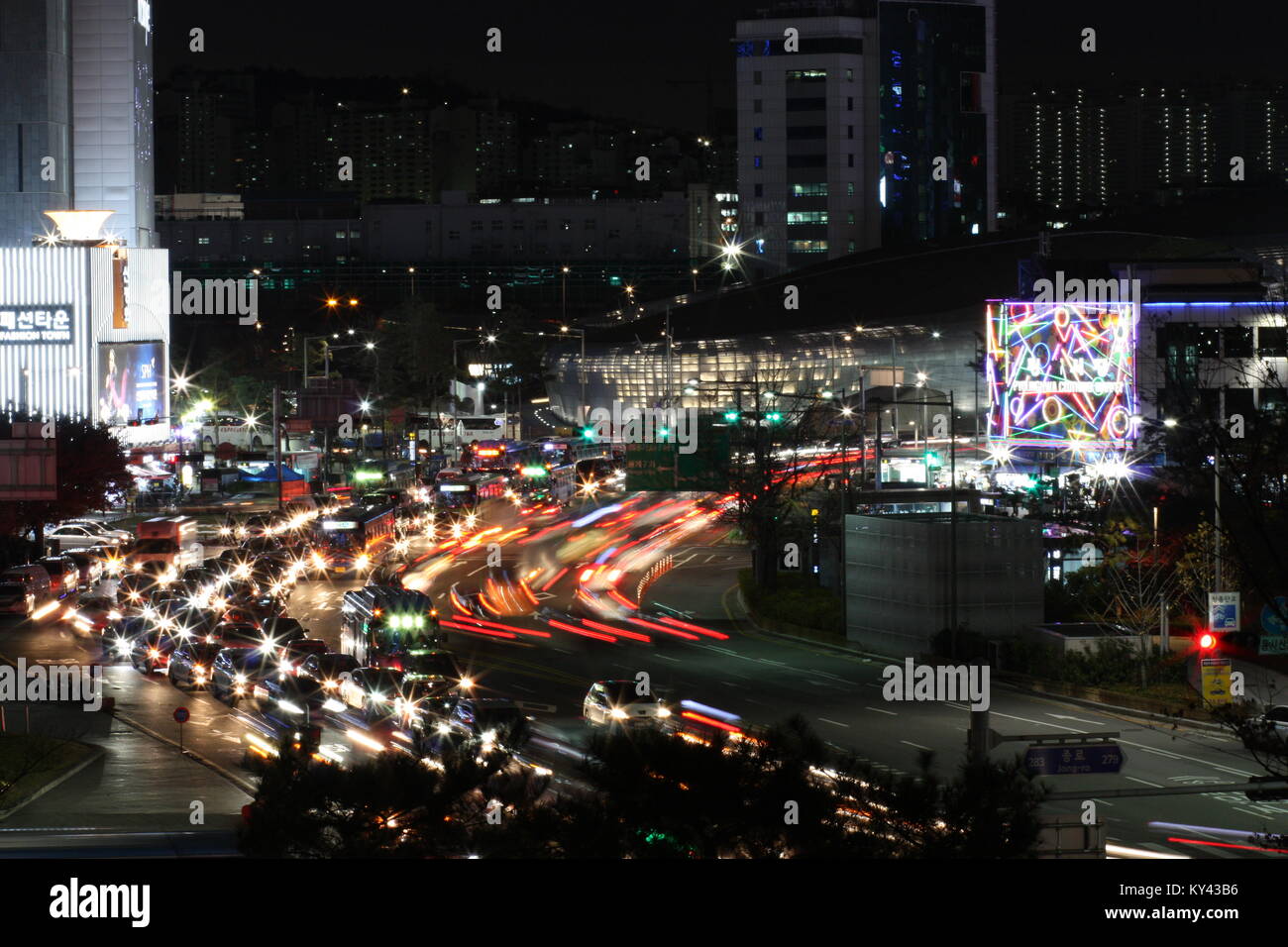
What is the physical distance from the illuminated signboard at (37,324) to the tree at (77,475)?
1684 cm

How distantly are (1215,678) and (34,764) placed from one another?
1764 centimetres

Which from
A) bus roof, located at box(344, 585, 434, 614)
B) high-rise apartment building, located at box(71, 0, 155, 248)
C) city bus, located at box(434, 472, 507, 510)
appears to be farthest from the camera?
high-rise apartment building, located at box(71, 0, 155, 248)

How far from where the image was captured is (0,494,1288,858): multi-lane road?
2010cm

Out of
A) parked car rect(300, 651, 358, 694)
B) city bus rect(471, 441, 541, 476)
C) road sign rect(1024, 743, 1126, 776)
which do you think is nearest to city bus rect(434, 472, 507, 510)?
city bus rect(471, 441, 541, 476)

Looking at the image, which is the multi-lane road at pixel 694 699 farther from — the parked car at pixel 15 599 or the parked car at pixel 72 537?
the parked car at pixel 72 537

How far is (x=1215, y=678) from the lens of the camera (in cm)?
2556

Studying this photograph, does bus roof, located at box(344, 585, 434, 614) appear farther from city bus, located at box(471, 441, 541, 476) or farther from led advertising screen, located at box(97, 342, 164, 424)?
city bus, located at box(471, 441, 541, 476)

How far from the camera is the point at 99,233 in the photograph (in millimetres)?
80500

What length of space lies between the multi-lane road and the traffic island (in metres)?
0.36

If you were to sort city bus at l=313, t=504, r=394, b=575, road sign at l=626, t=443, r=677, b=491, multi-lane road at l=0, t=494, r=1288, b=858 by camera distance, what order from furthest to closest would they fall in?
city bus at l=313, t=504, r=394, b=575, road sign at l=626, t=443, r=677, b=491, multi-lane road at l=0, t=494, r=1288, b=858

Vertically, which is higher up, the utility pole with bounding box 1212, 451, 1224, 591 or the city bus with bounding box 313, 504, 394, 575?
the utility pole with bounding box 1212, 451, 1224, 591

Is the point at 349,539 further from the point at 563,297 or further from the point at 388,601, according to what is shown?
the point at 563,297

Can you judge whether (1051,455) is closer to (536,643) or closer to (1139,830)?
(536,643)
